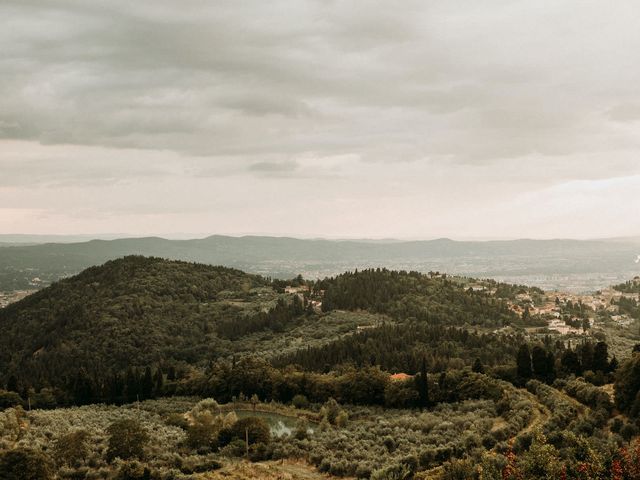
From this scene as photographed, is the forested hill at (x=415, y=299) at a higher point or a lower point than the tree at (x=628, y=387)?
lower

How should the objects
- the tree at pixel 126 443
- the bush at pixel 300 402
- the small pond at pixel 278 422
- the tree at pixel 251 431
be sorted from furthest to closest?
the bush at pixel 300 402 → the small pond at pixel 278 422 → the tree at pixel 251 431 → the tree at pixel 126 443

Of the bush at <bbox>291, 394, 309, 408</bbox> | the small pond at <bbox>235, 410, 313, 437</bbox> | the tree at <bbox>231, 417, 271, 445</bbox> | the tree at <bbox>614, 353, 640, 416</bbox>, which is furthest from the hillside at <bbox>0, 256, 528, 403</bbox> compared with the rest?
the tree at <bbox>614, 353, 640, 416</bbox>

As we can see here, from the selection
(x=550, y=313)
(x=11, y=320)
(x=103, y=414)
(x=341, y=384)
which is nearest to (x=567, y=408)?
(x=341, y=384)

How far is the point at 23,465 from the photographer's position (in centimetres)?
4112

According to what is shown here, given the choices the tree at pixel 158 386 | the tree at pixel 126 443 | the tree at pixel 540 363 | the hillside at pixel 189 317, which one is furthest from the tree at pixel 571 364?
the tree at pixel 158 386

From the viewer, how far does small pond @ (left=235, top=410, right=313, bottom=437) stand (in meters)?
63.0

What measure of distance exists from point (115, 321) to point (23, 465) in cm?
12011

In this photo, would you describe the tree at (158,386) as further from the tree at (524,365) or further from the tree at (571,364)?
the tree at (571,364)

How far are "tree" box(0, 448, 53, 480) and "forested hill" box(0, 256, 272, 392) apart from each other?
277 feet

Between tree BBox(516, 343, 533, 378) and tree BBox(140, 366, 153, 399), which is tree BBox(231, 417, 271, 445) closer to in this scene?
tree BBox(516, 343, 533, 378)

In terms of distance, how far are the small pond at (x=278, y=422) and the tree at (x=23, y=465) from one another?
24213 mm

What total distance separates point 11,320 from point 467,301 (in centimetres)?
13735

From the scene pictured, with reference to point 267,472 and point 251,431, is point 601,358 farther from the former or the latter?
point 267,472

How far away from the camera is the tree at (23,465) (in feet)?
134
